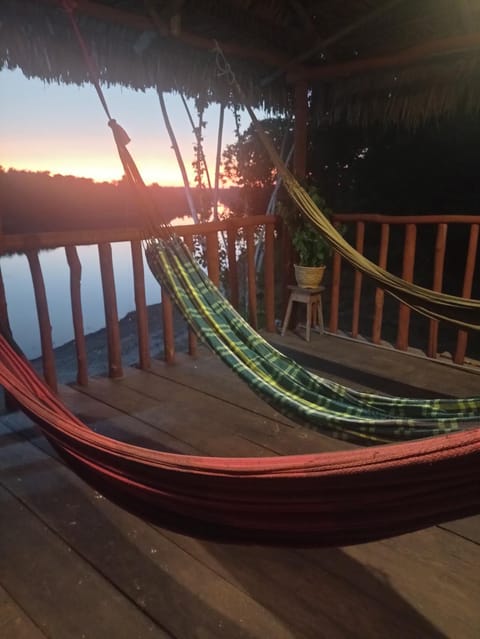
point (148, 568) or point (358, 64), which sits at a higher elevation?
point (358, 64)

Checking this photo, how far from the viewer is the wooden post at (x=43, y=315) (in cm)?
190

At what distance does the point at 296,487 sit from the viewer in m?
0.69

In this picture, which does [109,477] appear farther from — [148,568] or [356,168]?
[356,168]

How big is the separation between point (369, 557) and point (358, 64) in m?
2.37

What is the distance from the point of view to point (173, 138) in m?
4.32

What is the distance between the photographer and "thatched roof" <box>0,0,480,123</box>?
6.70ft

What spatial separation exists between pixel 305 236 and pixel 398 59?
39.2 inches

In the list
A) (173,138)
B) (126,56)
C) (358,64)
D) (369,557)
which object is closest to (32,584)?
(369,557)

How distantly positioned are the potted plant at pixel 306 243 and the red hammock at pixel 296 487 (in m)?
1.97

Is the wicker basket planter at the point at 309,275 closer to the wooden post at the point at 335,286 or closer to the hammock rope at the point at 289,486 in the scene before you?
the wooden post at the point at 335,286

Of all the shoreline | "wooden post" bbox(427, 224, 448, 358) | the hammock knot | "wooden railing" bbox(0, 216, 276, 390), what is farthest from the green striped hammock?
the shoreline

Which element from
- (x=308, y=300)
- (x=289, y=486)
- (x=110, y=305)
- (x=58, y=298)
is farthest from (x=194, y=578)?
(x=58, y=298)

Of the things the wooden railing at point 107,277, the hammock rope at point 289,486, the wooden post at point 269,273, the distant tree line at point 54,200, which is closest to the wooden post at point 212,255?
the wooden railing at point 107,277

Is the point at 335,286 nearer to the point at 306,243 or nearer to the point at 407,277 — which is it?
the point at 306,243
